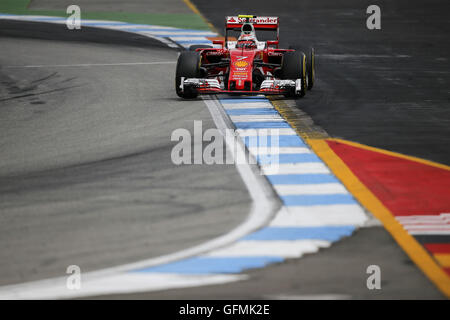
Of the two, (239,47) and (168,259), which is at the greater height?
(239,47)

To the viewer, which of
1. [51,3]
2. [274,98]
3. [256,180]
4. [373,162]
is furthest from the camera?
[51,3]

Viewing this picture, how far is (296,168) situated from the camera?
11867 millimetres

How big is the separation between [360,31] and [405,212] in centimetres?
1829

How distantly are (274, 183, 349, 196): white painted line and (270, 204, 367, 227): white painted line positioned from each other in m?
0.62

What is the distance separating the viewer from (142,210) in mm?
9914

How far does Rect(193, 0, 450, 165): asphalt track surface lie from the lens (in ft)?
46.4

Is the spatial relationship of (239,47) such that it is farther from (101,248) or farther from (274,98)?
(101,248)

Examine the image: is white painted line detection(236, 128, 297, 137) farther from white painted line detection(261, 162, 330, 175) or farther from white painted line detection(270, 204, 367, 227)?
white painted line detection(270, 204, 367, 227)

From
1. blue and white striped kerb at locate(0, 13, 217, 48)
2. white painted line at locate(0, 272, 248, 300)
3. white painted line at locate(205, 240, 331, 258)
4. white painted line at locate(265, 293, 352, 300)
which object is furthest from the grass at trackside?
white painted line at locate(265, 293, 352, 300)

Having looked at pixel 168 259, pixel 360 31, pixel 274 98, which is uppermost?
pixel 360 31

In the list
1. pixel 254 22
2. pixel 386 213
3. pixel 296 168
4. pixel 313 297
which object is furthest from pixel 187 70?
pixel 313 297

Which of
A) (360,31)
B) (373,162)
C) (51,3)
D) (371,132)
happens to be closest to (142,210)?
(373,162)

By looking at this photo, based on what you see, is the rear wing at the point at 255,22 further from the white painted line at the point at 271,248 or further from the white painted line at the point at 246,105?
the white painted line at the point at 271,248

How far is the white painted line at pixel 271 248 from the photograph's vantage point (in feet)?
27.9
